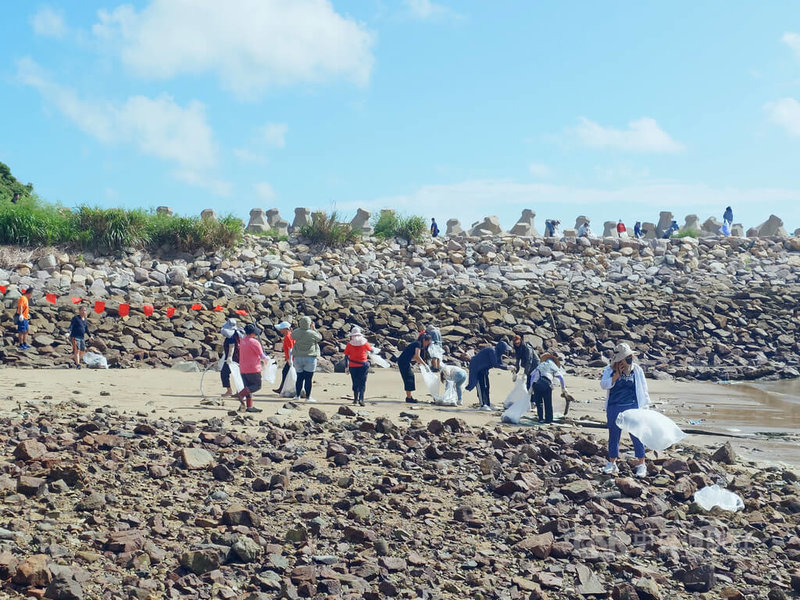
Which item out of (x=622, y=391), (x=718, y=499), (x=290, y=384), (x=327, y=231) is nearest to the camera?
(x=718, y=499)

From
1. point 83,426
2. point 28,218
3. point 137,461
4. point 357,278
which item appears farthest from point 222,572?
point 28,218

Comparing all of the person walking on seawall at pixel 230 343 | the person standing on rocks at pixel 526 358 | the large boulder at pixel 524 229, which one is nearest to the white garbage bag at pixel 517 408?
the person standing on rocks at pixel 526 358

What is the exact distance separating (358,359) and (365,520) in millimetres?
6691

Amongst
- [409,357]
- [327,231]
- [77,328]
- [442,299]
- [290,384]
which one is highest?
[327,231]

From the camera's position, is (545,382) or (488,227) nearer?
(545,382)

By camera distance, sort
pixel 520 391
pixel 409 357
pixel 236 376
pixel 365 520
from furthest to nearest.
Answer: pixel 409 357, pixel 236 376, pixel 520 391, pixel 365 520

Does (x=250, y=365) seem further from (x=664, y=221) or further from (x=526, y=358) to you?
(x=664, y=221)

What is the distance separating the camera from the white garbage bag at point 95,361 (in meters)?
18.0

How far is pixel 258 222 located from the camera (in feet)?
125

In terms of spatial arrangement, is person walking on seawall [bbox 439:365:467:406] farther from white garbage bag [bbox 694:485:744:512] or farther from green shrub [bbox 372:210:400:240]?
green shrub [bbox 372:210:400:240]

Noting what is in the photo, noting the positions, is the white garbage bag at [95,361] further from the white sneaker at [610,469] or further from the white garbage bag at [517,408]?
the white sneaker at [610,469]

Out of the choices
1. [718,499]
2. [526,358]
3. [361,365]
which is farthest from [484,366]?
[718,499]

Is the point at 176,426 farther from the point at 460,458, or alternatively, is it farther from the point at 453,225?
the point at 453,225

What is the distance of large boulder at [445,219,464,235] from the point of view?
39.2 meters
